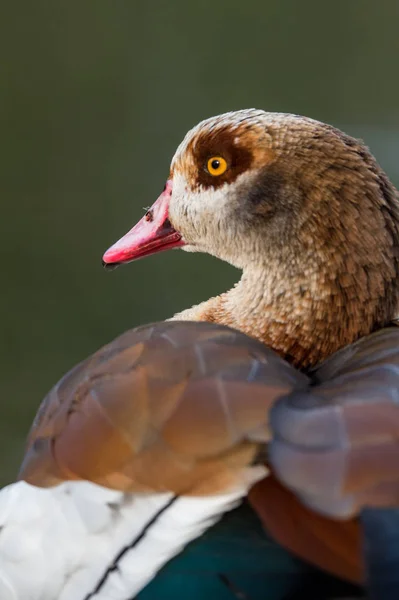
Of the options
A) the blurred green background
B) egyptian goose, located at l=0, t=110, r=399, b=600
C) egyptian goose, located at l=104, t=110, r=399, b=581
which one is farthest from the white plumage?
the blurred green background

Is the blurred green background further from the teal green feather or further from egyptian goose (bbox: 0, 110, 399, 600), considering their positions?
the teal green feather

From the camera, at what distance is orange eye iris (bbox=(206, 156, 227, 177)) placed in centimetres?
74

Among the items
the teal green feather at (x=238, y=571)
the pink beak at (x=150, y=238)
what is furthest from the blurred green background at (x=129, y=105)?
the teal green feather at (x=238, y=571)

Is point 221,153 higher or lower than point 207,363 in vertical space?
higher

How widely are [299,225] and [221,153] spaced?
100 mm

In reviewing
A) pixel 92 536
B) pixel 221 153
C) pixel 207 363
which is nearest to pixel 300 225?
pixel 221 153

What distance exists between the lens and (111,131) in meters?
2.70

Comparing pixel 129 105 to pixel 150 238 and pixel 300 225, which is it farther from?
pixel 300 225

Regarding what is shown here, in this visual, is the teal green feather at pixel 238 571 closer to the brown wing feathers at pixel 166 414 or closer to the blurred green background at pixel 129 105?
the brown wing feathers at pixel 166 414

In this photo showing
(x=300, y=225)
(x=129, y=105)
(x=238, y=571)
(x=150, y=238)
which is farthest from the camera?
(x=129, y=105)

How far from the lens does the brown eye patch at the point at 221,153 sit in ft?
2.37

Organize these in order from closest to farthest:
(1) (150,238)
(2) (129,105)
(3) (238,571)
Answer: (3) (238,571)
(1) (150,238)
(2) (129,105)

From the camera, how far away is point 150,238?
33.1 inches

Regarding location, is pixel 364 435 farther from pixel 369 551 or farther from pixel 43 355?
pixel 43 355
